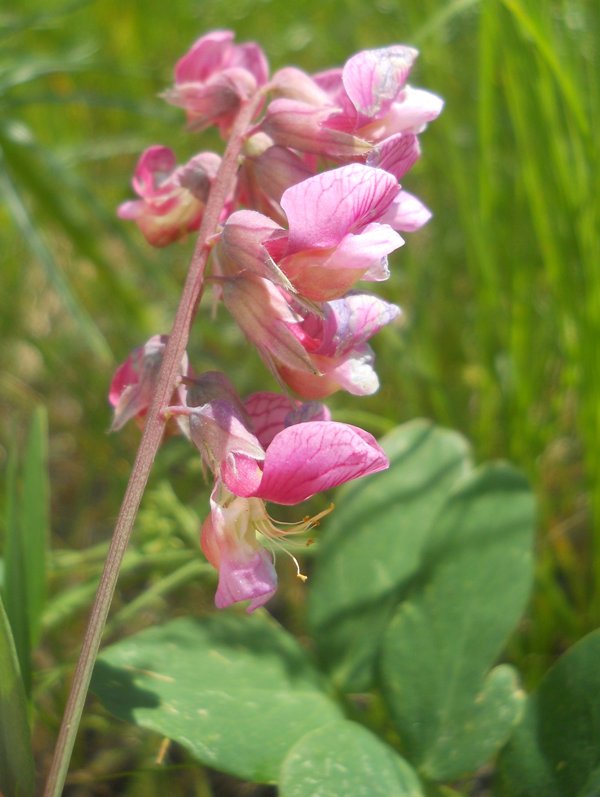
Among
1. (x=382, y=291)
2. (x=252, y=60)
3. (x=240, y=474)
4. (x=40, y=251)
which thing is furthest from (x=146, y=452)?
(x=382, y=291)

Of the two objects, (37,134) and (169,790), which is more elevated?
(37,134)

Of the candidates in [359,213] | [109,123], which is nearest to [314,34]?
[109,123]

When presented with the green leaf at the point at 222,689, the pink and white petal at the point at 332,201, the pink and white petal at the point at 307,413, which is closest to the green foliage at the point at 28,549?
the green leaf at the point at 222,689

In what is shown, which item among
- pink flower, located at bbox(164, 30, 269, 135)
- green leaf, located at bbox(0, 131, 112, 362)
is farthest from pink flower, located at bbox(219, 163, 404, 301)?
green leaf, located at bbox(0, 131, 112, 362)

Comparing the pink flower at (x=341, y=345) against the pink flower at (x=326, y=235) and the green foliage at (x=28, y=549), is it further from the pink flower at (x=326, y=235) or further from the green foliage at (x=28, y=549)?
the green foliage at (x=28, y=549)

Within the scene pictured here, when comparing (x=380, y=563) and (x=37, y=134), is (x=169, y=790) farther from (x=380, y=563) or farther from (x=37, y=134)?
(x=37, y=134)

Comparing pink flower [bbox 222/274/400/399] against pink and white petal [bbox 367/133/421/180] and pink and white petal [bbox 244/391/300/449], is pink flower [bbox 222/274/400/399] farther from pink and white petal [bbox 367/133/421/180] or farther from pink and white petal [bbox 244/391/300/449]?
pink and white petal [bbox 367/133/421/180]
